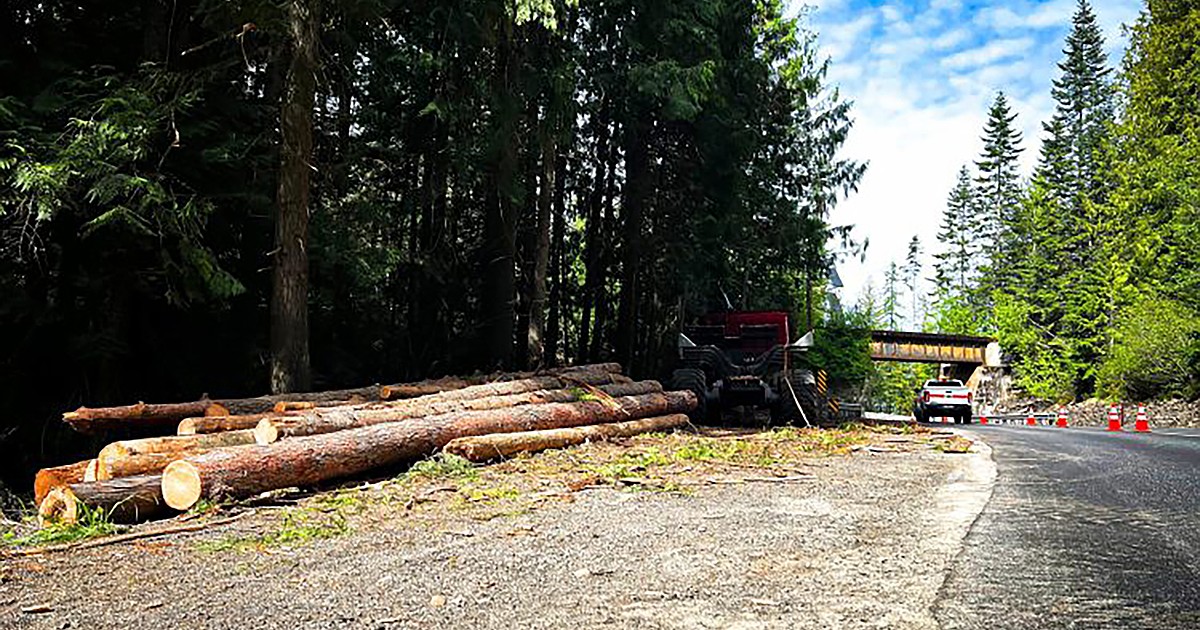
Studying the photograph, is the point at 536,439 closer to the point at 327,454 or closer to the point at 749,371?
the point at 327,454

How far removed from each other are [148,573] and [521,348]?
19.3 m

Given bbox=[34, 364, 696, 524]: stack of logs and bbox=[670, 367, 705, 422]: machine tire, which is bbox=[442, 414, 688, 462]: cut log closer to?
bbox=[34, 364, 696, 524]: stack of logs

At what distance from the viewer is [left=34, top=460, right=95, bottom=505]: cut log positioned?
26.1 feet

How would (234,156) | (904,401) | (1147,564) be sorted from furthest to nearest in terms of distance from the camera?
1. (904,401)
2. (234,156)
3. (1147,564)

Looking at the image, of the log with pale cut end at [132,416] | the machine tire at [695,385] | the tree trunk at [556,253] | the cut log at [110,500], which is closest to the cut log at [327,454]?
the cut log at [110,500]

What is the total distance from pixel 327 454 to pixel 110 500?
2082 mm

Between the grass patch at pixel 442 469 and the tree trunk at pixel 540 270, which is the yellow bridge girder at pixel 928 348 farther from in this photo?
the grass patch at pixel 442 469

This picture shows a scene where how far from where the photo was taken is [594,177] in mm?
26312

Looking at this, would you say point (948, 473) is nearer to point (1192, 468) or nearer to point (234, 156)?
point (1192, 468)

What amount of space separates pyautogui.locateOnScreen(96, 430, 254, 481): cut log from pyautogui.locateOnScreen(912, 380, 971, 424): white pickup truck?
103 ft

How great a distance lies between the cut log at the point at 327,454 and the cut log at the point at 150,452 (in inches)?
19.6

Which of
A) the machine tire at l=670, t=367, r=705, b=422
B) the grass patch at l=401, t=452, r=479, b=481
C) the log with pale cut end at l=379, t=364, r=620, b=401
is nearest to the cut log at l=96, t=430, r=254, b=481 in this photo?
the grass patch at l=401, t=452, r=479, b=481

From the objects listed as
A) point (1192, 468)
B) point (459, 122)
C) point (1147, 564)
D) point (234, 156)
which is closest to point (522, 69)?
point (459, 122)

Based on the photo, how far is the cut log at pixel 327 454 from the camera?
25.3ft
